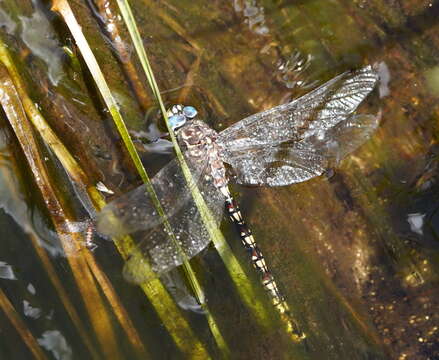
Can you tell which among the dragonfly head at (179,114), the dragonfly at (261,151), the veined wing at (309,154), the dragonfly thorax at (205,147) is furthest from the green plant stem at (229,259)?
the veined wing at (309,154)

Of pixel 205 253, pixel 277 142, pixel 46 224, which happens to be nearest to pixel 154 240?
pixel 205 253

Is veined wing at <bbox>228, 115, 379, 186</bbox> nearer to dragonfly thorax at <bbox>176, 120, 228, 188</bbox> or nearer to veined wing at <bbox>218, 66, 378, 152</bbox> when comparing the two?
veined wing at <bbox>218, 66, 378, 152</bbox>

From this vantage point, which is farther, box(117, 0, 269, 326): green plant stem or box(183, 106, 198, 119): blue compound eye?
box(183, 106, 198, 119): blue compound eye

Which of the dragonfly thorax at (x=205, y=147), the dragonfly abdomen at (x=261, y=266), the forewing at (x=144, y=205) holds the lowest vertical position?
the dragonfly abdomen at (x=261, y=266)

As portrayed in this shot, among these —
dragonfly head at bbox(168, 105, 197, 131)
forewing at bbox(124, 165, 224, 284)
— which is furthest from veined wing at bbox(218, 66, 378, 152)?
forewing at bbox(124, 165, 224, 284)

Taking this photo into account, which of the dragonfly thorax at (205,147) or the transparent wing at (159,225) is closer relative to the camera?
the transparent wing at (159,225)

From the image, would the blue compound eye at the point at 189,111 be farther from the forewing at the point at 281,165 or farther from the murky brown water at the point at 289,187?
the forewing at the point at 281,165

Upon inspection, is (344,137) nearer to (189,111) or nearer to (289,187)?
(289,187)
